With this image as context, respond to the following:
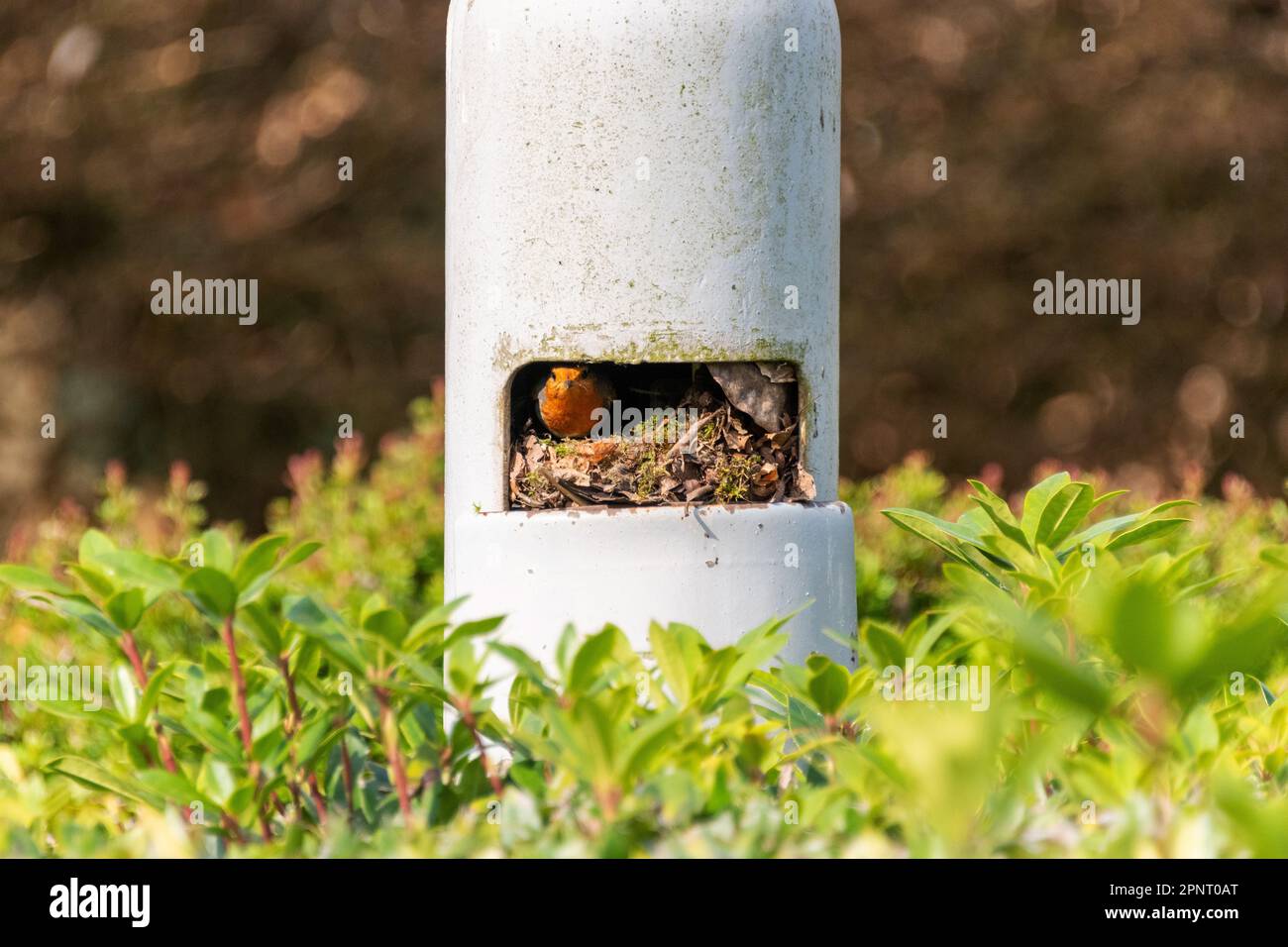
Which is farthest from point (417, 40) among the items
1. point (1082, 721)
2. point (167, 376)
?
point (1082, 721)

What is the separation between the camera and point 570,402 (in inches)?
111

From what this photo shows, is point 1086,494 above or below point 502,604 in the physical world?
above

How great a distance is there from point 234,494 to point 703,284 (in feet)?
19.5

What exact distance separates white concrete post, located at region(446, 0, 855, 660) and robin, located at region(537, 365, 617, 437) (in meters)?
0.09

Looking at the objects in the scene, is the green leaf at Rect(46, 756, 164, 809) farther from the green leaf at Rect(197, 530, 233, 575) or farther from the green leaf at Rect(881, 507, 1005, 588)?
the green leaf at Rect(881, 507, 1005, 588)

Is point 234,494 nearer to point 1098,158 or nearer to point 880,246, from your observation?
point 880,246

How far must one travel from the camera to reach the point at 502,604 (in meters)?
2.74

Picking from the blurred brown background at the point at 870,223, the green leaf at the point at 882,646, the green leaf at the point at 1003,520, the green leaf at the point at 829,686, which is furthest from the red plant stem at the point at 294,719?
the blurred brown background at the point at 870,223

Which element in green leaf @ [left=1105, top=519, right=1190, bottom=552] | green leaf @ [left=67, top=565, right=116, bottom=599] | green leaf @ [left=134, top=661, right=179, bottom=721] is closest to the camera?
green leaf @ [left=134, top=661, right=179, bottom=721]

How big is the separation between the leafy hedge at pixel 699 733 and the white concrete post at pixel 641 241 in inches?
18.5

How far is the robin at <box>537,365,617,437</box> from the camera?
2.82 metres

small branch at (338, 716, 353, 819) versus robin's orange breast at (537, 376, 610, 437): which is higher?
robin's orange breast at (537, 376, 610, 437)

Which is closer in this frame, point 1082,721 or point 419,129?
point 1082,721

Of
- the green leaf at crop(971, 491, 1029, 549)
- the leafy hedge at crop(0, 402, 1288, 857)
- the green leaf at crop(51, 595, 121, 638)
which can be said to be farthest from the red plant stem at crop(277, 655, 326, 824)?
the green leaf at crop(971, 491, 1029, 549)
